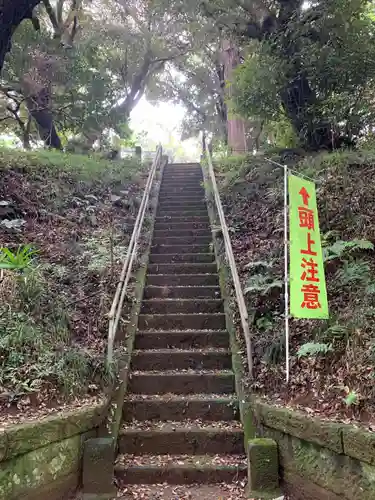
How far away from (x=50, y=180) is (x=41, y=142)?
6413 millimetres

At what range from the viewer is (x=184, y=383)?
4750 millimetres

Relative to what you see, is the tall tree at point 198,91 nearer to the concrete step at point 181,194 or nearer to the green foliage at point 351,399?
the concrete step at point 181,194

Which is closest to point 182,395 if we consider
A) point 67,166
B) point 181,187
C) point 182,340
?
point 182,340

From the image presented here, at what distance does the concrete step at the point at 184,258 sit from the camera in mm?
7477

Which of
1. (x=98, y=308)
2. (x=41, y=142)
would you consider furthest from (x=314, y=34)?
(x=41, y=142)

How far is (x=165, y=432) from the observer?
4148 millimetres

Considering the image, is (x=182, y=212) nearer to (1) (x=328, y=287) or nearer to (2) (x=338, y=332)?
(1) (x=328, y=287)

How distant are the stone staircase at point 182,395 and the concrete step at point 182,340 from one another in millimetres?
12

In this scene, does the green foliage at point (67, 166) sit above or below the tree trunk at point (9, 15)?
below

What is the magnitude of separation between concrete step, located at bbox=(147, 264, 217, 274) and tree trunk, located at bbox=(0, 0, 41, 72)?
15.4ft

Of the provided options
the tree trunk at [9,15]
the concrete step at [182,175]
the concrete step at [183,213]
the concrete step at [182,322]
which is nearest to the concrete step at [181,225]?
the concrete step at [183,213]

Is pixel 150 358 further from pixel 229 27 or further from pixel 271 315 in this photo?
pixel 229 27

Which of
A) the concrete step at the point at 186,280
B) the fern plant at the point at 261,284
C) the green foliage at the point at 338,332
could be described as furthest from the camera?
the concrete step at the point at 186,280

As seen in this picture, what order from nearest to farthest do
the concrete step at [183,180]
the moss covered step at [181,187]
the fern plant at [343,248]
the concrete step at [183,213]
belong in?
the fern plant at [343,248]
the concrete step at [183,213]
the moss covered step at [181,187]
the concrete step at [183,180]
